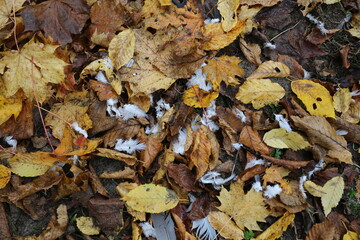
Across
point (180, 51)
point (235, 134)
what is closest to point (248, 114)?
point (235, 134)

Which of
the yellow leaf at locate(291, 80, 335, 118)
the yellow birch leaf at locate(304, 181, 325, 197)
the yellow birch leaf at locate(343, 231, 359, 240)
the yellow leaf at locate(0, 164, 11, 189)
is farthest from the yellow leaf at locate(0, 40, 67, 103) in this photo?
the yellow birch leaf at locate(343, 231, 359, 240)

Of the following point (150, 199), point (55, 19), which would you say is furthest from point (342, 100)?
point (55, 19)

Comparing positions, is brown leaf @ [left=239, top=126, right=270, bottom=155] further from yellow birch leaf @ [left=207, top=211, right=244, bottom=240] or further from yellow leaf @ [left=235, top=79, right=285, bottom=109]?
yellow birch leaf @ [left=207, top=211, right=244, bottom=240]

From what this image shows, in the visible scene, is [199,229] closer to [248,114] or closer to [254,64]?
[248,114]

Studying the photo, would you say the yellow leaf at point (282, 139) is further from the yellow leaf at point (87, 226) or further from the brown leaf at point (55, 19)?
the brown leaf at point (55, 19)

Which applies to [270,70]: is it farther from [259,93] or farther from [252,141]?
[252,141]
